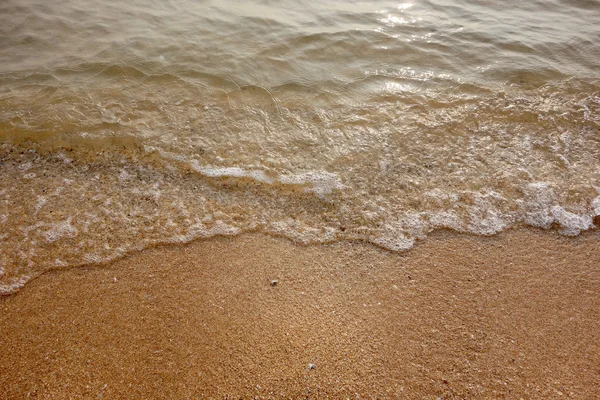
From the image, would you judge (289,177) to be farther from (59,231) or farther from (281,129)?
(59,231)

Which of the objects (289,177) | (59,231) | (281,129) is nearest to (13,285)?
(59,231)

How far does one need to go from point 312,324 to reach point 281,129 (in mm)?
2117

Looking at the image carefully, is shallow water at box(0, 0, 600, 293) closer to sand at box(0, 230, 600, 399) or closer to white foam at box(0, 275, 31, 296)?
white foam at box(0, 275, 31, 296)

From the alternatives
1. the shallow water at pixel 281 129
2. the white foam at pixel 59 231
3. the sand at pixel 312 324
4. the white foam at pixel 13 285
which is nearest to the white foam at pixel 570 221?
the shallow water at pixel 281 129

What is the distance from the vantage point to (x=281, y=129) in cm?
370

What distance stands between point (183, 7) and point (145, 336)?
18.8ft

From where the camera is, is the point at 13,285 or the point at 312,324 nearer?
the point at 312,324

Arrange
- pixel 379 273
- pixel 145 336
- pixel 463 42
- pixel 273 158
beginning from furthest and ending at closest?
pixel 463 42, pixel 273 158, pixel 379 273, pixel 145 336

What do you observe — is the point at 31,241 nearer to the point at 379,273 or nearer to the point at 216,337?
the point at 216,337

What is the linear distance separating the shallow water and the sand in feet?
0.77

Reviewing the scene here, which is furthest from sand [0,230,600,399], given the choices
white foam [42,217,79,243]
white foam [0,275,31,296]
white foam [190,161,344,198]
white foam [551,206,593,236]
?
white foam [190,161,344,198]

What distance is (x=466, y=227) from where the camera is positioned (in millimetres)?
2838

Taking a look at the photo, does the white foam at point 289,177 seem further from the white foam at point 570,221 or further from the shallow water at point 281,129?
the white foam at point 570,221

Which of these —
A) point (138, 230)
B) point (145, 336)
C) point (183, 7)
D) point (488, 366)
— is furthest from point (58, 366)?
point (183, 7)
